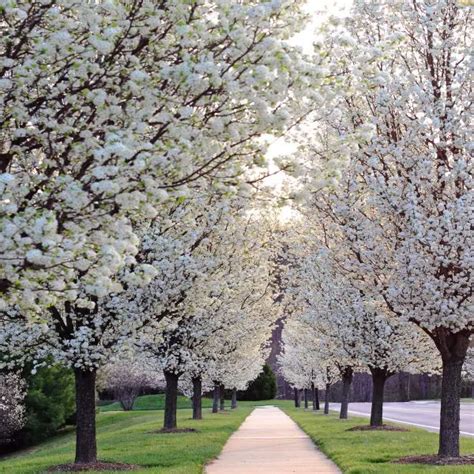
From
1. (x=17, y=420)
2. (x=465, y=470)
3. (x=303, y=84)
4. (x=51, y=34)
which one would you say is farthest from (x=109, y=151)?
(x=17, y=420)

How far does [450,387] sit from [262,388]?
6580 centimetres

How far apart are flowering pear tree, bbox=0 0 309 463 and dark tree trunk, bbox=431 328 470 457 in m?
9.35

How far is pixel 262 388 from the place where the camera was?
263 feet

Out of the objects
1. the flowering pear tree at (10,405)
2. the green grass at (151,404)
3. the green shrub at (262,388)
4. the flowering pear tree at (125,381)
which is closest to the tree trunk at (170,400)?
the flowering pear tree at (10,405)

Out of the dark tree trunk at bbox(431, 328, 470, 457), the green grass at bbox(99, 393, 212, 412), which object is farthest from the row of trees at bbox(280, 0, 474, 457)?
the green grass at bbox(99, 393, 212, 412)

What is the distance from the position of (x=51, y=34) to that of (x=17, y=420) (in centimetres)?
3274

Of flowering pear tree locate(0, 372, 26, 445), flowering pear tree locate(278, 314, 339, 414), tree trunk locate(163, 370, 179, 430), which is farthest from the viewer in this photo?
flowering pear tree locate(0, 372, 26, 445)

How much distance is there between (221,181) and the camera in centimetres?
792

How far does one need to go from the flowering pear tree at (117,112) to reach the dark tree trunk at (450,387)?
9.35m

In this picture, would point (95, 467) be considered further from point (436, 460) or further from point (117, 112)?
point (117, 112)

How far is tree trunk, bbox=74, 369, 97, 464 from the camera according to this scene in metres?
16.5

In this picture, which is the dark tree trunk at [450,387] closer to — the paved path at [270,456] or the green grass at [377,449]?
the green grass at [377,449]

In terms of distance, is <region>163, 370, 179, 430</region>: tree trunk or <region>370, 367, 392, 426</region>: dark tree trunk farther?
<region>163, 370, 179, 430</region>: tree trunk

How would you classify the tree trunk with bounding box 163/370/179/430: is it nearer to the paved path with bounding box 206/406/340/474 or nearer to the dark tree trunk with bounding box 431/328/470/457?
the paved path with bounding box 206/406/340/474
